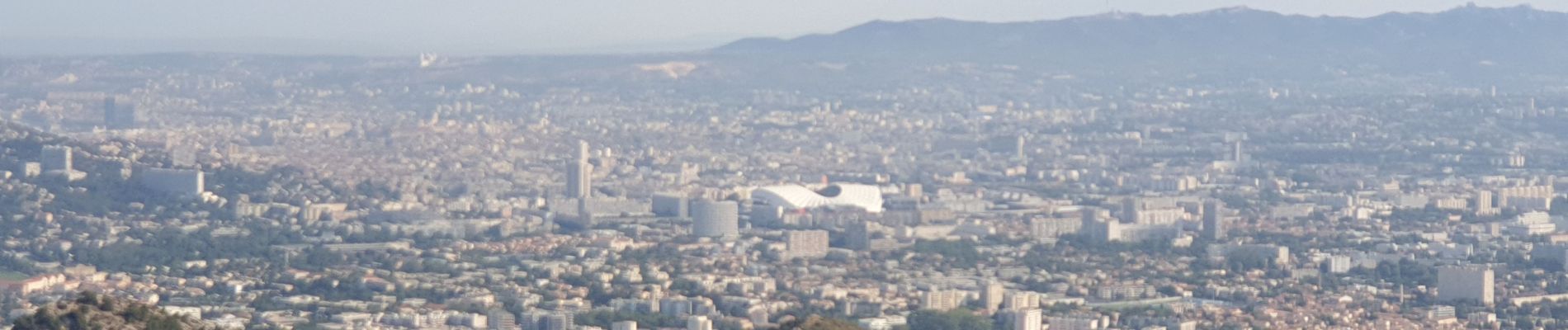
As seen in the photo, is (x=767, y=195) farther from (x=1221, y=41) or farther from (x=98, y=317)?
(x=1221, y=41)

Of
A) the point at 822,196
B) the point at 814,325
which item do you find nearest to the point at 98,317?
the point at 814,325

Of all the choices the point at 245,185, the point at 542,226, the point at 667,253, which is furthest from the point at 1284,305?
the point at 245,185

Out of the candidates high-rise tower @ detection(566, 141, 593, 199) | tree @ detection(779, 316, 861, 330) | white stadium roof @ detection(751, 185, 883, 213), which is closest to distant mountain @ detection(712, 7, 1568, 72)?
high-rise tower @ detection(566, 141, 593, 199)

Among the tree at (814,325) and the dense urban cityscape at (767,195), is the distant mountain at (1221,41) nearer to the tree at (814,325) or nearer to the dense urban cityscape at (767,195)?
the dense urban cityscape at (767,195)

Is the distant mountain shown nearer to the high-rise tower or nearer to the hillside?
the high-rise tower

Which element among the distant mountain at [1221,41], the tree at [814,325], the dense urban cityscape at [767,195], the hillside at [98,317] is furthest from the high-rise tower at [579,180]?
the distant mountain at [1221,41]

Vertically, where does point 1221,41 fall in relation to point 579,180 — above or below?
above
